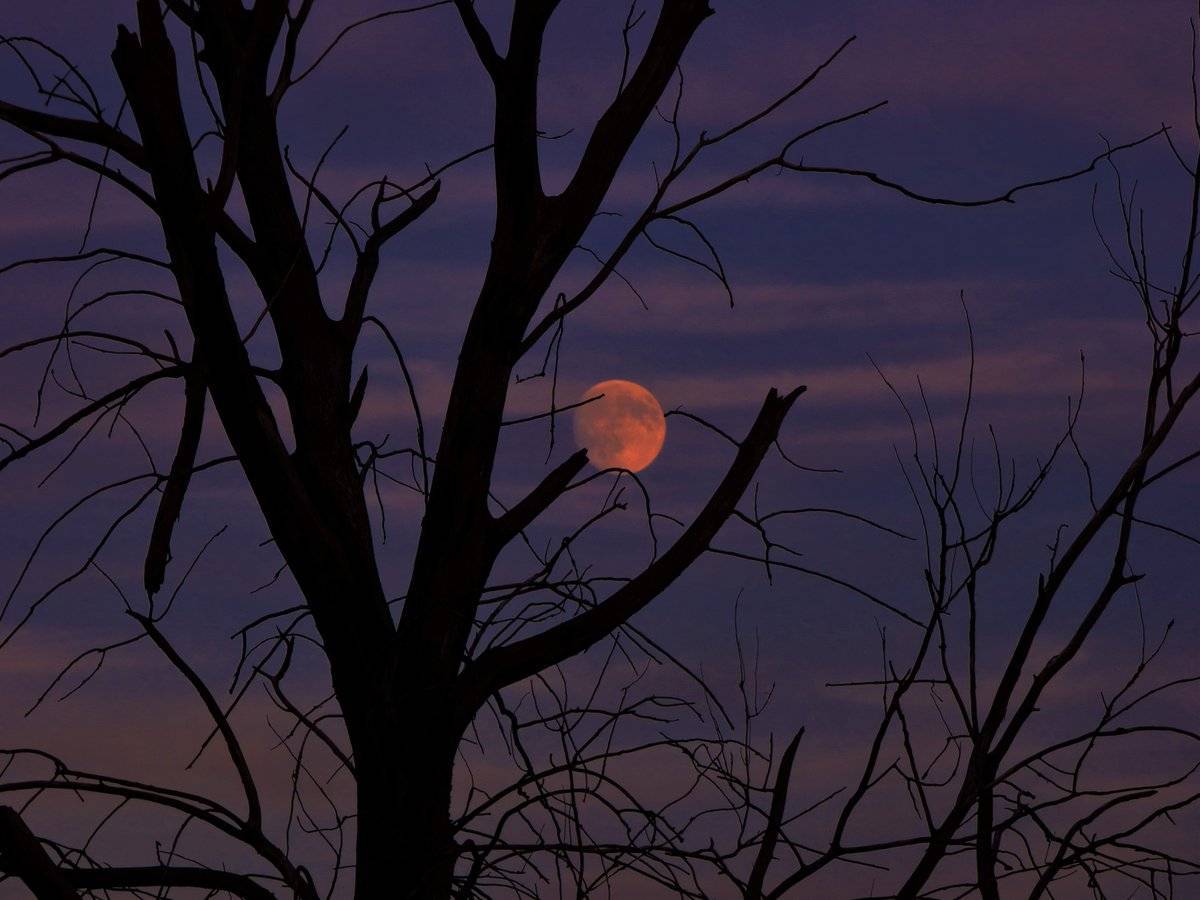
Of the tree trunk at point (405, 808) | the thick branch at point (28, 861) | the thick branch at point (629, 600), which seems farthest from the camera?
the thick branch at point (629, 600)

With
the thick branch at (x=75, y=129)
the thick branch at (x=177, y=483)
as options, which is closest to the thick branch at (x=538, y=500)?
the thick branch at (x=177, y=483)

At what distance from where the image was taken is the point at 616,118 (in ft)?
14.3

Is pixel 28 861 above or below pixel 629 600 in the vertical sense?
below

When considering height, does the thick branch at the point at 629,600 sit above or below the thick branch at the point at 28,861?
above

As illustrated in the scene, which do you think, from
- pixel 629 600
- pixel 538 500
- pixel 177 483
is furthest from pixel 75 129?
pixel 629 600

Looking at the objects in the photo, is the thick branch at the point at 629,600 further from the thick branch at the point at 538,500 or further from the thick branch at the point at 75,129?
the thick branch at the point at 75,129

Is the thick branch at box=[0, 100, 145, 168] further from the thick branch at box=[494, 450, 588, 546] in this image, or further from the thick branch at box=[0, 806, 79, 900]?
the thick branch at box=[0, 806, 79, 900]

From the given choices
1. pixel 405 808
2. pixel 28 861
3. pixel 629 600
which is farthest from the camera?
pixel 629 600

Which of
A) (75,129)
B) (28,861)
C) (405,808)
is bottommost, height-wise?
(28,861)

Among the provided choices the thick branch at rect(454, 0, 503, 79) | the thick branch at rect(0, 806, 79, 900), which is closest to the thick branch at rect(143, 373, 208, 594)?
the thick branch at rect(0, 806, 79, 900)

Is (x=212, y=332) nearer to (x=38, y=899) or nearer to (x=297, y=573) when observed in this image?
(x=297, y=573)

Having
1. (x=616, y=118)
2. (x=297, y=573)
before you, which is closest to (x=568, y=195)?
(x=616, y=118)

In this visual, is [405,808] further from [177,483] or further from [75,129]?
[75,129]

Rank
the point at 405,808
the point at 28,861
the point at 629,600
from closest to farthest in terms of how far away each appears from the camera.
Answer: the point at 28,861
the point at 405,808
the point at 629,600
